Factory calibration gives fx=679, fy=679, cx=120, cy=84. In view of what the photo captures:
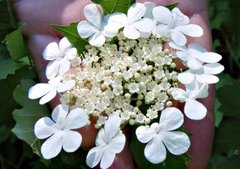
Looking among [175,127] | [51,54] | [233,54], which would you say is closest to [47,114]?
[51,54]

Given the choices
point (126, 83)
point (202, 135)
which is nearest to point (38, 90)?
point (126, 83)

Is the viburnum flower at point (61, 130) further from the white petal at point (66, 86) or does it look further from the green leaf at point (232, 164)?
the green leaf at point (232, 164)

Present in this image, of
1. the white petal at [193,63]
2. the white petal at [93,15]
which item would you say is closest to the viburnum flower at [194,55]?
the white petal at [193,63]

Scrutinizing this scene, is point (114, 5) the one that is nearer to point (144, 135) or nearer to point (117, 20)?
point (117, 20)

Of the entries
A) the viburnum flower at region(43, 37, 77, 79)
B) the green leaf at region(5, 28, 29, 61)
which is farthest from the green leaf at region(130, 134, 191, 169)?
the green leaf at region(5, 28, 29, 61)

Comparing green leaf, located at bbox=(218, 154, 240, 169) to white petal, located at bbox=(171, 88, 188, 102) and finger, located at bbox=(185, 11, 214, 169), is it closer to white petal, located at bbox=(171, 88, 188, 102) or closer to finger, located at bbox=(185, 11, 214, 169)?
finger, located at bbox=(185, 11, 214, 169)
